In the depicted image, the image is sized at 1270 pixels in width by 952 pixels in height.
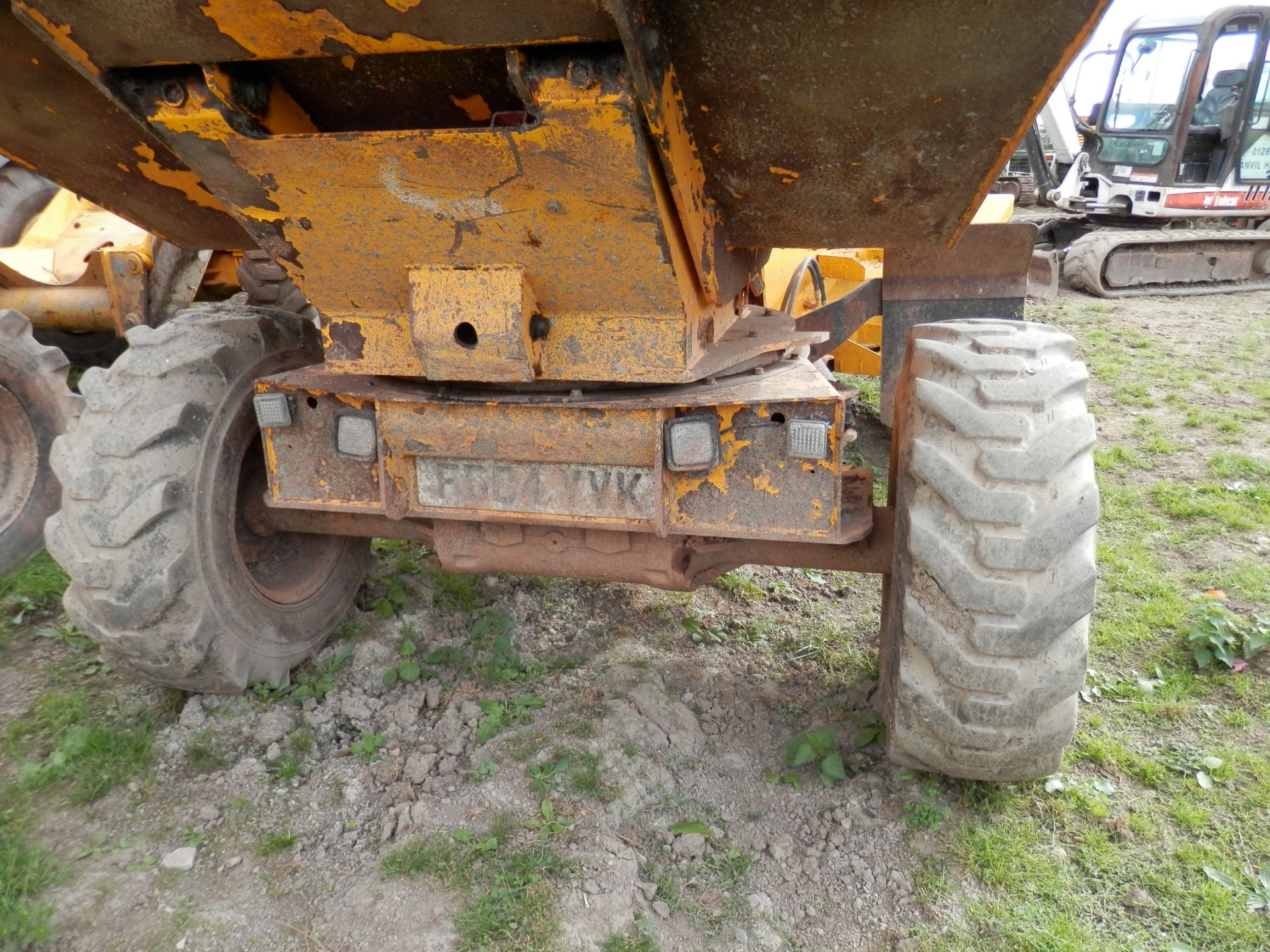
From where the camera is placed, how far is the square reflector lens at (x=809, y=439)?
240cm

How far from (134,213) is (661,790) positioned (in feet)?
8.11

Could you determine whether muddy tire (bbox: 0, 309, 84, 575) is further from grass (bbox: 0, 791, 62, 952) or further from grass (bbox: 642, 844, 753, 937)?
grass (bbox: 642, 844, 753, 937)

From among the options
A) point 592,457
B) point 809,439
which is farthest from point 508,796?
point 809,439

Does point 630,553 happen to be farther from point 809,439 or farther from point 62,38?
point 62,38

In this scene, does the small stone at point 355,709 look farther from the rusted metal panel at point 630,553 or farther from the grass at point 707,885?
the grass at point 707,885

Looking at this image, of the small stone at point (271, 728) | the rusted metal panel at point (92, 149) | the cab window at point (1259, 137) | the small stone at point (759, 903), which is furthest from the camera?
the cab window at point (1259, 137)

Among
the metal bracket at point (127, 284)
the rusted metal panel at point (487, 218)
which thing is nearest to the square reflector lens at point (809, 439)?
the rusted metal panel at point (487, 218)

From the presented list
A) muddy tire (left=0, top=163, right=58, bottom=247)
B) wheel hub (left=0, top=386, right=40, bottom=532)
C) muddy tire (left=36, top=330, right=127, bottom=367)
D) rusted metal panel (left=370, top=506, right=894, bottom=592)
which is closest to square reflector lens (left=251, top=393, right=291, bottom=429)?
rusted metal panel (left=370, top=506, right=894, bottom=592)

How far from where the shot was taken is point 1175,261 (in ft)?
35.4

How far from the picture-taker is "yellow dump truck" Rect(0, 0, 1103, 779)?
1.82 meters

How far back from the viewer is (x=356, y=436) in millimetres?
2611


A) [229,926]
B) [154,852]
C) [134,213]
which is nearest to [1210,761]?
[229,926]

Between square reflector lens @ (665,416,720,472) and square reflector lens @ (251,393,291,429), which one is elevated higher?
square reflector lens @ (251,393,291,429)

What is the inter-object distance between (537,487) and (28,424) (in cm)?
285
